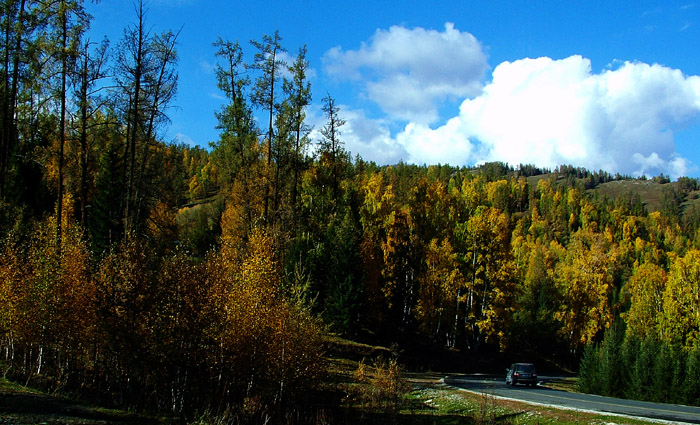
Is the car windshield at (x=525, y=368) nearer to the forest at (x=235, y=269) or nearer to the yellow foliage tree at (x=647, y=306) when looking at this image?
the forest at (x=235, y=269)

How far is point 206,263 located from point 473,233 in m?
26.6

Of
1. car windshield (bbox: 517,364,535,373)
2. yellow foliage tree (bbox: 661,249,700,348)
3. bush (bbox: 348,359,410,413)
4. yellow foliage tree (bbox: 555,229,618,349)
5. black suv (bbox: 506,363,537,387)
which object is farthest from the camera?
yellow foliage tree (bbox: 555,229,618,349)

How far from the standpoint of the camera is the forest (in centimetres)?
1923

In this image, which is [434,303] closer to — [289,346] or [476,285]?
[476,285]

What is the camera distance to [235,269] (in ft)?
74.2

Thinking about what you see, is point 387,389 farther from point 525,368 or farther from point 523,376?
point 525,368

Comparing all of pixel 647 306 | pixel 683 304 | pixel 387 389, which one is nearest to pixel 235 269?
pixel 387 389

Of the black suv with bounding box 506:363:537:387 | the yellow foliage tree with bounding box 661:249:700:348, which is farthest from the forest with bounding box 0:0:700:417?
the black suv with bounding box 506:363:537:387

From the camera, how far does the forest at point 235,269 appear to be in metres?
19.2

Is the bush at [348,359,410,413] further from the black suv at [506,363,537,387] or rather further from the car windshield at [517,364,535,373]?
the car windshield at [517,364,535,373]

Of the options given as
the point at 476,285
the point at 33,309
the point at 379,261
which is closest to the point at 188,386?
the point at 33,309

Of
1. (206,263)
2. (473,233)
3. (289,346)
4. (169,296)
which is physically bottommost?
(289,346)

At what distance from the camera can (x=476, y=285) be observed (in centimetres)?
4362

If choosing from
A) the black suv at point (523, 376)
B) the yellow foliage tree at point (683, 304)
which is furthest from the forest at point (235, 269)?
the black suv at point (523, 376)
